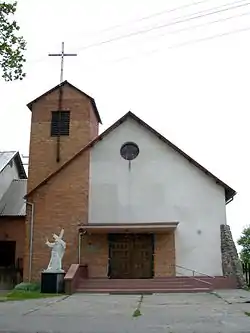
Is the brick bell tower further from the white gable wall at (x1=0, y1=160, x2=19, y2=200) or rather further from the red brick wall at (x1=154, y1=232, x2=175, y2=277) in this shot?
the white gable wall at (x1=0, y1=160, x2=19, y2=200)

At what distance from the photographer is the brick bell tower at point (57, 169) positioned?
24703 millimetres

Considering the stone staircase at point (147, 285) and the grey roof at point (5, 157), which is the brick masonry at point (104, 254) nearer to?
the stone staircase at point (147, 285)

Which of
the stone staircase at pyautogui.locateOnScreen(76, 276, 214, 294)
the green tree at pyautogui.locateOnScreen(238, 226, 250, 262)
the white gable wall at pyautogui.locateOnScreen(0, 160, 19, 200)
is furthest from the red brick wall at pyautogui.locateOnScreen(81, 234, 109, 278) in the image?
the green tree at pyautogui.locateOnScreen(238, 226, 250, 262)

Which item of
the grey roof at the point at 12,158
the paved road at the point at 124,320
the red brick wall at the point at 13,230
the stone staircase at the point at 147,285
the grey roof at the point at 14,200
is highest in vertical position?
the grey roof at the point at 12,158

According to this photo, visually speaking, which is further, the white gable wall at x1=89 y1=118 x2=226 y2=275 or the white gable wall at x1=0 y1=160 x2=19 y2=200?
the white gable wall at x1=0 y1=160 x2=19 y2=200

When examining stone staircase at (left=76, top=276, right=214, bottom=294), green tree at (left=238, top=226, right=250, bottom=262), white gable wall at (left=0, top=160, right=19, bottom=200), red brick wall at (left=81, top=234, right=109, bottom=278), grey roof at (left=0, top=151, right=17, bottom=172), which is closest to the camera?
stone staircase at (left=76, top=276, right=214, bottom=294)

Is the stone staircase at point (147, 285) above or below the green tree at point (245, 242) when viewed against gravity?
below

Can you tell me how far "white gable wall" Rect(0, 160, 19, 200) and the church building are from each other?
26.8ft

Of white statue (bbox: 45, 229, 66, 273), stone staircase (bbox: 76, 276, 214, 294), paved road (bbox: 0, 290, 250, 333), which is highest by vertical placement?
white statue (bbox: 45, 229, 66, 273)

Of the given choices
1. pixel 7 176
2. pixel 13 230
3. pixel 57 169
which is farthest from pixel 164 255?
pixel 7 176

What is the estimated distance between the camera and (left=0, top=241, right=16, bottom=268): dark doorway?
28938 mm

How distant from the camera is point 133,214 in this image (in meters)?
24.6

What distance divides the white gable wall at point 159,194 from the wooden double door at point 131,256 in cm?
95

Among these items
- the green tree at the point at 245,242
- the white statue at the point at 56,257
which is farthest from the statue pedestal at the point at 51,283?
the green tree at the point at 245,242
